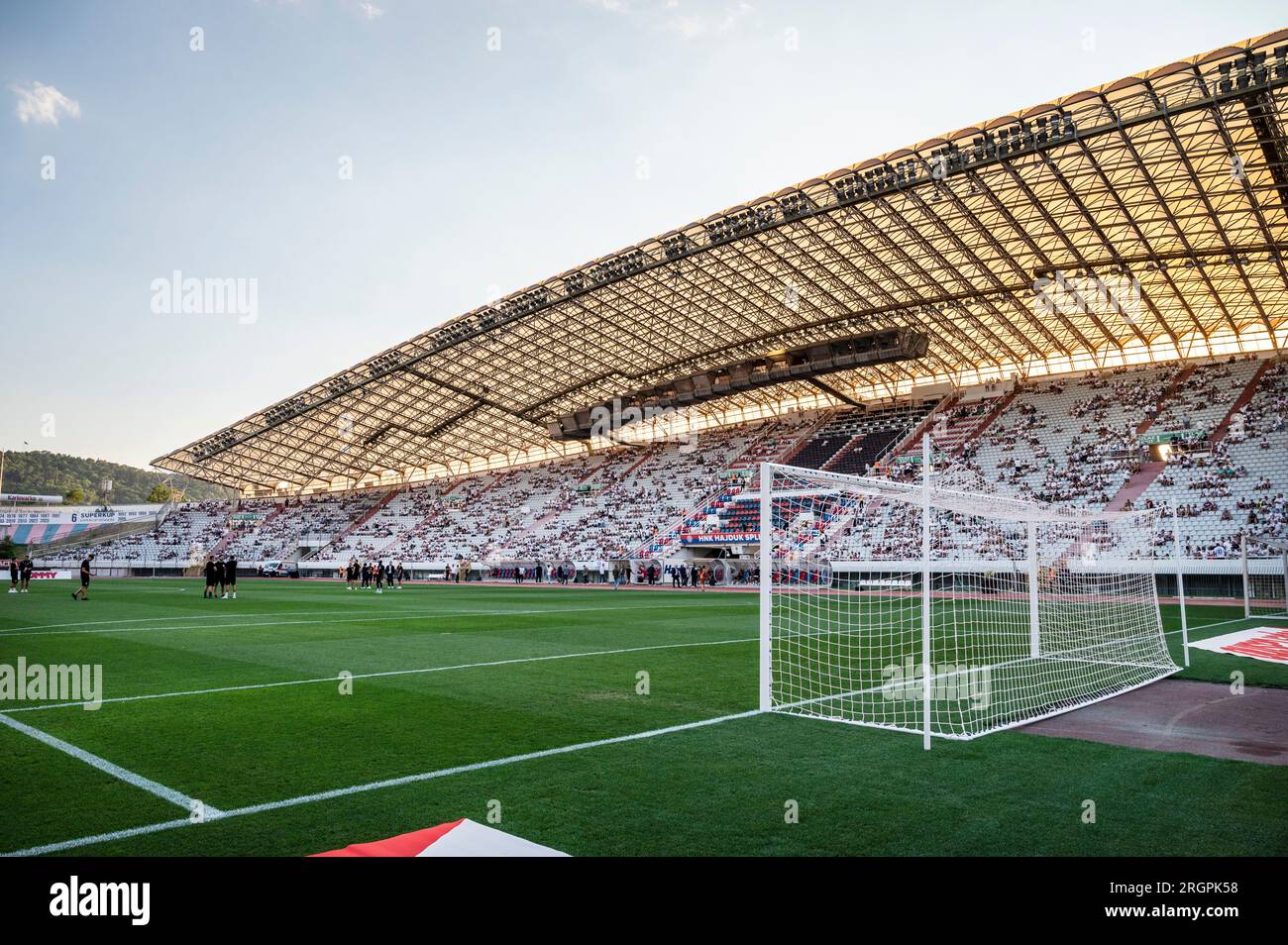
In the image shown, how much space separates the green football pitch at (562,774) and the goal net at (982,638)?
85 centimetres

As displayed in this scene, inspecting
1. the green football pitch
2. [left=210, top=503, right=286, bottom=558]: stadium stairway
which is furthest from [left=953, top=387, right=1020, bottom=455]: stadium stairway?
[left=210, top=503, right=286, bottom=558]: stadium stairway

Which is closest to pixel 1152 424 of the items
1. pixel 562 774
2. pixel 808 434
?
pixel 808 434

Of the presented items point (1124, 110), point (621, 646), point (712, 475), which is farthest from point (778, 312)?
point (621, 646)

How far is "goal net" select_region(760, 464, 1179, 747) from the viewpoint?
8.28 meters

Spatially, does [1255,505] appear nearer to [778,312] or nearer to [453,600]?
[778,312]

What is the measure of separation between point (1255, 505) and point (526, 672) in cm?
3344

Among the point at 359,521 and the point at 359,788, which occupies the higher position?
the point at 359,521

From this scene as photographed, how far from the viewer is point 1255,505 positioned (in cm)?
3183

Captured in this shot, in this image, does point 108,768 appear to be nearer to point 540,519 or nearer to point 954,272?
point 954,272

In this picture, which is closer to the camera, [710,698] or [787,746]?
[787,746]

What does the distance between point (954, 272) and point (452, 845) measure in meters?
37.4

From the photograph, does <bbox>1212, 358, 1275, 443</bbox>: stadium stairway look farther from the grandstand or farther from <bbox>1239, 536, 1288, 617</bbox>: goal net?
<bbox>1239, 536, 1288, 617</bbox>: goal net
